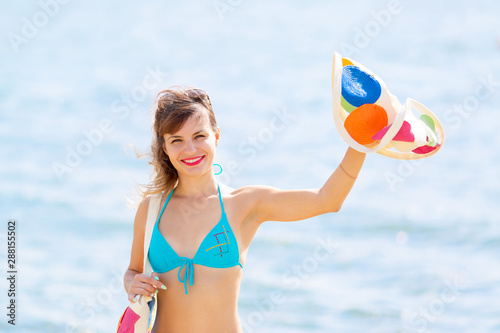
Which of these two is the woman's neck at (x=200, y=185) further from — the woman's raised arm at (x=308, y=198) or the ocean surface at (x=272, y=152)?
the ocean surface at (x=272, y=152)

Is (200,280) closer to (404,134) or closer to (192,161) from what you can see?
(192,161)

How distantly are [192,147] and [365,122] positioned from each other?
32.5 inches

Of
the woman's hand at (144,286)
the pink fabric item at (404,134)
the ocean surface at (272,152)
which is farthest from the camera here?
the ocean surface at (272,152)

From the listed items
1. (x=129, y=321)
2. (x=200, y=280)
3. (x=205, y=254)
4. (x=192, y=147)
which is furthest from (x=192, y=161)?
(x=129, y=321)

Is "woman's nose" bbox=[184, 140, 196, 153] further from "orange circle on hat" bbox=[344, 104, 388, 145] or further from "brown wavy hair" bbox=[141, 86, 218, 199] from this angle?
"orange circle on hat" bbox=[344, 104, 388, 145]

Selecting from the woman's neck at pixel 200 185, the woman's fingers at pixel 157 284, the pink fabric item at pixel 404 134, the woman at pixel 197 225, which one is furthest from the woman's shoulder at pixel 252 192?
the pink fabric item at pixel 404 134

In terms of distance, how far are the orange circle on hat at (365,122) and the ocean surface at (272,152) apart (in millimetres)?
1200

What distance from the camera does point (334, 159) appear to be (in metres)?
11.1

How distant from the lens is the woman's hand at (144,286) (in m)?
3.28

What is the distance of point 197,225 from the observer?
3.43 metres

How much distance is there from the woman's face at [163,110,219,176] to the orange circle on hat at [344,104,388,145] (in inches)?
28.8

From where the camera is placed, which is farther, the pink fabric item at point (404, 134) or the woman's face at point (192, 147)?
the woman's face at point (192, 147)

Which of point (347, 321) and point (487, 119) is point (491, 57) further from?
point (347, 321)

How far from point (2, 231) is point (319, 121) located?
215 inches
